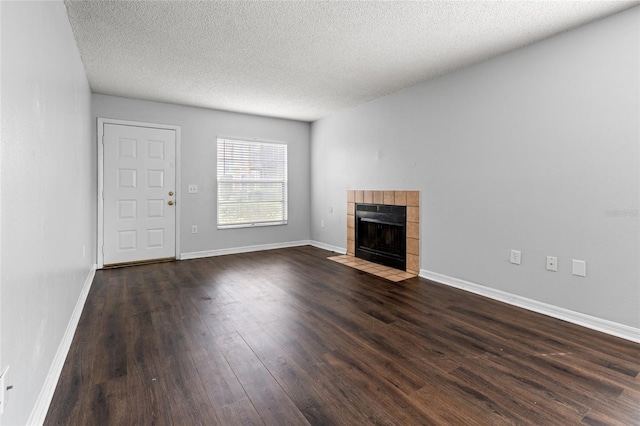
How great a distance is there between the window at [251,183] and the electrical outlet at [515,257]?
3796 millimetres

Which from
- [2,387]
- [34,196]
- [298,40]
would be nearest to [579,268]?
[298,40]

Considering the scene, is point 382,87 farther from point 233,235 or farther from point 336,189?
point 233,235

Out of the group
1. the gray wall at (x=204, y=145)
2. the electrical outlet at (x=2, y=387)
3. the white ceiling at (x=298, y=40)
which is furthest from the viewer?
the gray wall at (x=204, y=145)

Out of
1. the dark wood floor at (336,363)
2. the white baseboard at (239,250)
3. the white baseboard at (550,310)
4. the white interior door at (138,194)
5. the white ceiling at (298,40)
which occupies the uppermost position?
the white ceiling at (298,40)

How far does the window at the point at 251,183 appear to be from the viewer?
17.3ft

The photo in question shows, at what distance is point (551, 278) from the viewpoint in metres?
2.72

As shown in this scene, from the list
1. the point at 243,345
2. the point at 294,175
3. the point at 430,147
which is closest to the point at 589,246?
the point at 430,147

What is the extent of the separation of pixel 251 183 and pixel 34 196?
4113mm

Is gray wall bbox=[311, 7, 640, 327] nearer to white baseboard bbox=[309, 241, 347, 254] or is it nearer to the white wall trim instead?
white baseboard bbox=[309, 241, 347, 254]

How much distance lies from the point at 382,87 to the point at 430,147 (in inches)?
38.6

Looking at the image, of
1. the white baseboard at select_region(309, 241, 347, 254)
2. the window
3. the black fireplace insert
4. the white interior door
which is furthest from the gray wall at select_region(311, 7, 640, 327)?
the white interior door

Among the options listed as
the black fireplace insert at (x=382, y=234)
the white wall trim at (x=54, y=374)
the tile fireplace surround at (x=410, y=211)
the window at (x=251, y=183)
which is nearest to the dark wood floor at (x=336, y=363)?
the white wall trim at (x=54, y=374)

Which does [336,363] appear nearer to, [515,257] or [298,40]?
[515,257]

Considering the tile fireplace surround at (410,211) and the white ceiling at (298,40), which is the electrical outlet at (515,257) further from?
the white ceiling at (298,40)
